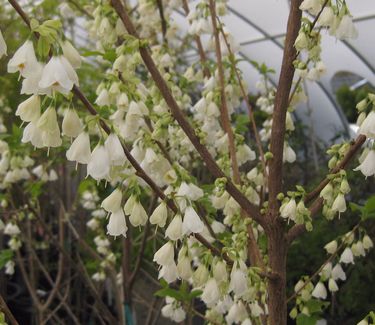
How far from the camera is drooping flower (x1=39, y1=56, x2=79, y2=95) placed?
44.2 inches

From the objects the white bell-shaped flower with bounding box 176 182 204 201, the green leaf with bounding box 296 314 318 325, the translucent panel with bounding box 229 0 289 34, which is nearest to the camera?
the white bell-shaped flower with bounding box 176 182 204 201

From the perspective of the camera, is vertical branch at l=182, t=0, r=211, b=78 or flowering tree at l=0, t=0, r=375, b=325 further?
vertical branch at l=182, t=0, r=211, b=78

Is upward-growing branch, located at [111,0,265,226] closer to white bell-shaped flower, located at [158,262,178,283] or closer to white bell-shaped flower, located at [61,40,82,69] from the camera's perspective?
white bell-shaped flower, located at [158,262,178,283]

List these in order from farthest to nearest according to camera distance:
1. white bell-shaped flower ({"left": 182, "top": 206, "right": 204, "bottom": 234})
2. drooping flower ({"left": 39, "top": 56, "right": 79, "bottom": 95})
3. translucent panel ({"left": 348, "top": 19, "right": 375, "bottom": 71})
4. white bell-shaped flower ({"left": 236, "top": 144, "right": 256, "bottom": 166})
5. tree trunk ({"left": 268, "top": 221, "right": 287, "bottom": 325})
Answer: translucent panel ({"left": 348, "top": 19, "right": 375, "bottom": 71}), white bell-shaped flower ({"left": 236, "top": 144, "right": 256, "bottom": 166}), tree trunk ({"left": 268, "top": 221, "right": 287, "bottom": 325}), white bell-shaped flower ({"left": 182, "top": 206, "right": 204, "bottom": 234}), drooping flower ({"left": 39, "top": 56, "right": 79, "bottom": 95})

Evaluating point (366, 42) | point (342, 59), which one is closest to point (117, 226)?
point (366, 42)

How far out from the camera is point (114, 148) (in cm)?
134

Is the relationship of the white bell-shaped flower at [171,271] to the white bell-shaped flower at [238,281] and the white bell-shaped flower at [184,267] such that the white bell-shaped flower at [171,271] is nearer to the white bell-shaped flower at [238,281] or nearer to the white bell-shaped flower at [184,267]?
the white bell-shaped flower at [184,267]

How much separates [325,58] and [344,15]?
4.99m

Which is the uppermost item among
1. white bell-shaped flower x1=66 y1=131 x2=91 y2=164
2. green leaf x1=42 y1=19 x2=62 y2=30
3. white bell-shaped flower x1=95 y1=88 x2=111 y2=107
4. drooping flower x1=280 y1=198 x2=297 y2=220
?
green leaf x1=42 y1=19 x2=62 y2=30

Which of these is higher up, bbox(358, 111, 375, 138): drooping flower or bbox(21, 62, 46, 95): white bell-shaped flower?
Result: bbox(21, 62, 46, 95): white bell-shaped flower

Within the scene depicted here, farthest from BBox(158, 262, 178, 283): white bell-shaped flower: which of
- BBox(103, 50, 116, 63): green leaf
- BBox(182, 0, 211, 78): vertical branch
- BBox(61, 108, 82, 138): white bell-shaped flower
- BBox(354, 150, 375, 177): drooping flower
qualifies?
→ BBox(182, 0, 211, 78): vertical branch

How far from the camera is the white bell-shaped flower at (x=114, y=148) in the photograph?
134 cm

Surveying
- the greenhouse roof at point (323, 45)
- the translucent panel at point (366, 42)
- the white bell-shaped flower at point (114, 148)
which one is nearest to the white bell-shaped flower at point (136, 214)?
the white bell-shaped flower at point (114, 148)

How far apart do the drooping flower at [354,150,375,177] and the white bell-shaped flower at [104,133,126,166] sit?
75cm
